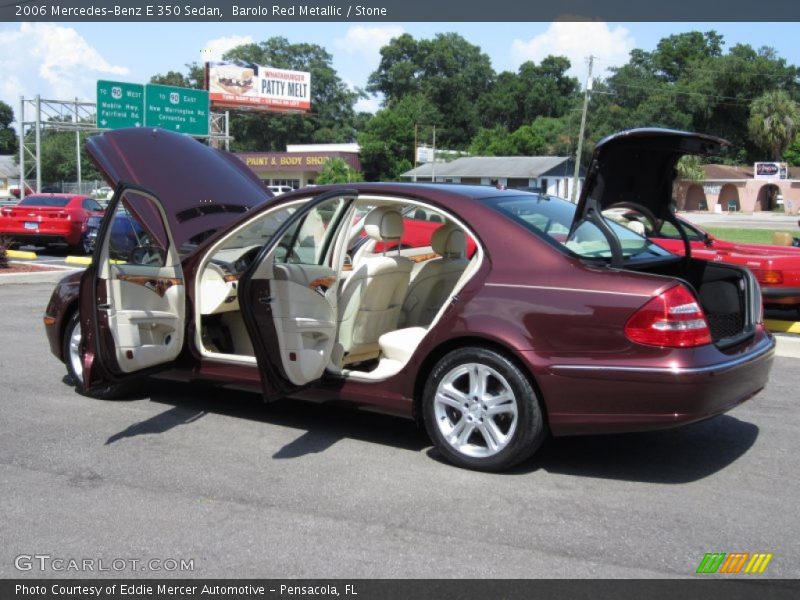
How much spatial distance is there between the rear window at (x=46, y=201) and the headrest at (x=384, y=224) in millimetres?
16316

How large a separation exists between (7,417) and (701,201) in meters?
72.0

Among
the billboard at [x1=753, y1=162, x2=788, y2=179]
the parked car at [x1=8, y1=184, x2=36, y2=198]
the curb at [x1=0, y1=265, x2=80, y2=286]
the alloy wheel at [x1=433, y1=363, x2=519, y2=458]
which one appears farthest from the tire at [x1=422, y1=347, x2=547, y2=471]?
the billboard at [x1=753, y1=162, x2=788, y2=179]

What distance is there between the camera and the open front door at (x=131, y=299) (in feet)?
17.7

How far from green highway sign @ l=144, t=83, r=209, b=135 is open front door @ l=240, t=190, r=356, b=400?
2974cm

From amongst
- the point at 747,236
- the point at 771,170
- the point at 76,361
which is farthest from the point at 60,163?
the point at 76,361

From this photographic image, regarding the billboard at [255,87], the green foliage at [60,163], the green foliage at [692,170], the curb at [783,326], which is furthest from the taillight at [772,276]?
the green foliage at [60,163]

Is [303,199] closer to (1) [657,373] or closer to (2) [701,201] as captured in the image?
(1) [657,373]

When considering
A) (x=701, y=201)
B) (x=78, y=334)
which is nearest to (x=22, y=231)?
(x=78, y=334)

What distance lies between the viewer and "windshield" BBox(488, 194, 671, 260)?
5004mm

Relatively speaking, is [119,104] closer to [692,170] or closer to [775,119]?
[692,170]

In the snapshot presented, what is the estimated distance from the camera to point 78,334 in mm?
6539

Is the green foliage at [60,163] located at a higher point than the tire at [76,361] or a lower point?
higher

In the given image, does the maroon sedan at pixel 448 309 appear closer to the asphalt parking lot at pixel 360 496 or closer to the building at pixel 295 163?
the asphalt parking lot at pixel 360 496

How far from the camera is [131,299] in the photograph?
223 inches
